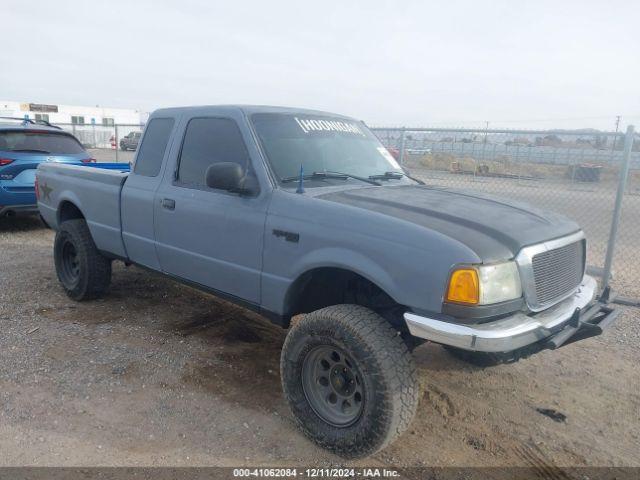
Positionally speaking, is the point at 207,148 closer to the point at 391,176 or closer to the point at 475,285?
the point at 391,176

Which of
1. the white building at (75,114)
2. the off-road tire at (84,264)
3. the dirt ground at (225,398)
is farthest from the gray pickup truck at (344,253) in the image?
the white building at (75,114)

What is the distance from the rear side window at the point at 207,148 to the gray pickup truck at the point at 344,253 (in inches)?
0.5

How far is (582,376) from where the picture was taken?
3869 millimetres

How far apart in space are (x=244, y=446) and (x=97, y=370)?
147 centimetres

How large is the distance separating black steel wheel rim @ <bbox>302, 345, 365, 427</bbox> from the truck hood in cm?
88

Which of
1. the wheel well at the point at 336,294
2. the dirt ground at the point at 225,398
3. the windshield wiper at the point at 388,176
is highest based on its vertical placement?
the windshield wiper at the point at 388,176

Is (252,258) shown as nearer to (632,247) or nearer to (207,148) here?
(207,148)

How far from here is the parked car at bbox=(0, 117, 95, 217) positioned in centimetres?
751

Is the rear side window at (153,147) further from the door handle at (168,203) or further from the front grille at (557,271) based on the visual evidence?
the front grille at (557,271)

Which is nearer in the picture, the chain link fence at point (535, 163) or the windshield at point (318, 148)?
the windshield at point (318, 148)

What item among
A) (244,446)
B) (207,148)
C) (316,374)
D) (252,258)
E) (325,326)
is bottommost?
(244,446)

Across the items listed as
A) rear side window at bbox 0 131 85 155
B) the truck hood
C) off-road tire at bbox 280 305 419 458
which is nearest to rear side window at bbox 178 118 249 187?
the truck hood

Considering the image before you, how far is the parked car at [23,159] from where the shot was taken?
7.51 m

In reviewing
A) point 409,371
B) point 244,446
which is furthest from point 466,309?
point 244,446
